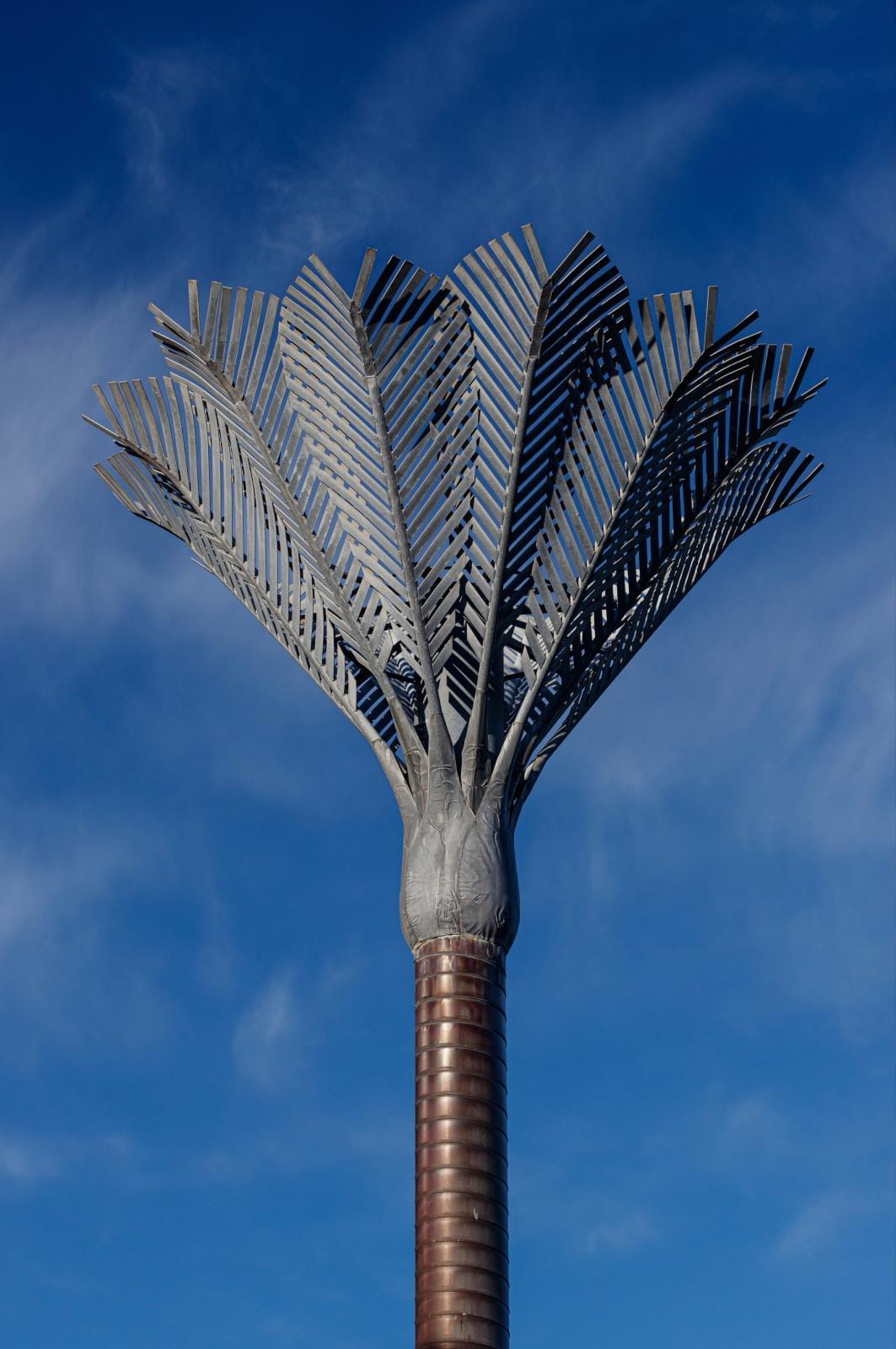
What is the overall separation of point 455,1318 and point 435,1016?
105 inches

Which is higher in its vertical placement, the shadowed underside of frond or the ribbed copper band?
the shadowed underside of frond

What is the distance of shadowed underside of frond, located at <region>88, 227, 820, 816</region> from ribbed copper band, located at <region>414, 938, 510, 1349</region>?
1801mm

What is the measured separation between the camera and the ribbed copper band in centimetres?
1519

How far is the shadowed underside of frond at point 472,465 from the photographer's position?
17.7 meters

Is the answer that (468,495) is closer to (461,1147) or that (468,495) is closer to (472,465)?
(472,465)

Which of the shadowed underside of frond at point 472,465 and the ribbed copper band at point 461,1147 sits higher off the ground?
the shadowed underside of frond at point 472,465

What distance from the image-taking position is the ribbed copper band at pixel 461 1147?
1519 cm

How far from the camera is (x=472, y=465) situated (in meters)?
18.0

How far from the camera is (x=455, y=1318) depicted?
15.0 m

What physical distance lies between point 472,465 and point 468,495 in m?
0.29

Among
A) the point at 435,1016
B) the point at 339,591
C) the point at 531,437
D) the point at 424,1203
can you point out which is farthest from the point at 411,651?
the point at 424,1203

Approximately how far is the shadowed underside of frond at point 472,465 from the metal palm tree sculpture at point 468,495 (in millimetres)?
25

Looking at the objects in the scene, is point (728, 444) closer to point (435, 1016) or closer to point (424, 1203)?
point (435, 1016)

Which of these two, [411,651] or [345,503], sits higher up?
[345,503]
